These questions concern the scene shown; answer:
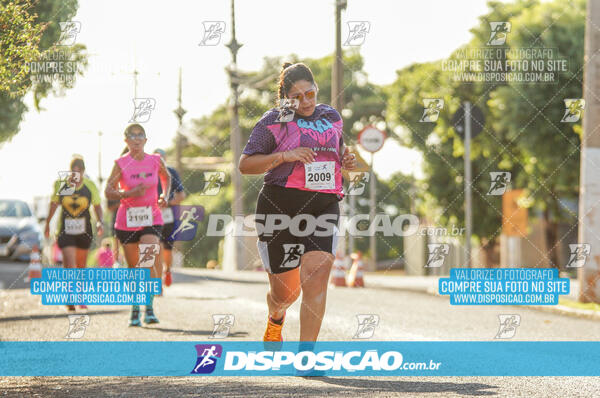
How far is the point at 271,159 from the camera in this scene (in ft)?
19.4

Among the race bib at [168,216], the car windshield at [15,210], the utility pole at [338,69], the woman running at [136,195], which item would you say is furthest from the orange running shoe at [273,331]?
the car windshield at [15,210]

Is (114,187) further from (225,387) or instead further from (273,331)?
(225,387)

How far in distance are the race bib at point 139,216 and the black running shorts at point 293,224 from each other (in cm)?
354

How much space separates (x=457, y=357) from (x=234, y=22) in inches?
1076

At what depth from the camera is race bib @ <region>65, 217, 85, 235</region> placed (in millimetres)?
11266

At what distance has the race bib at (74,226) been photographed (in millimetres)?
11266

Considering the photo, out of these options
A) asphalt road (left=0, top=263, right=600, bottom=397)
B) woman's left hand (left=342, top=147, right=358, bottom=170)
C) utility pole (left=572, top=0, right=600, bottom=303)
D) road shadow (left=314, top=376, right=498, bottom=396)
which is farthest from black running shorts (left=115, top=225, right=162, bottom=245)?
utility pole (left=572, top=0, right=600, bottom=303)

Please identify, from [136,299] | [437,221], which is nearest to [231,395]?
[136,299]

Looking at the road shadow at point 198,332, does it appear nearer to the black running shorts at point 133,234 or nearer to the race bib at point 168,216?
the black running shorts at point 133,234

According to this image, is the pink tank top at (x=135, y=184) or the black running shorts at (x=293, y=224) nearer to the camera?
the black running shorts at (x=293, y=224)

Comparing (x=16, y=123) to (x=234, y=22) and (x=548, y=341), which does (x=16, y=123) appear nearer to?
(x=548, y=341)

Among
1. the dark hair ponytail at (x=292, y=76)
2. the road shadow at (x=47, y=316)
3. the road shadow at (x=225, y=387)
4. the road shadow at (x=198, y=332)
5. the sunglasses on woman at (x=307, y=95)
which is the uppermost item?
the dark hair ponytail at (x=292, y=76)

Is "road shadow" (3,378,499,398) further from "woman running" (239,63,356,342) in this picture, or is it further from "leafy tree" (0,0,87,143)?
"leafy tree" (0,0,87,143)

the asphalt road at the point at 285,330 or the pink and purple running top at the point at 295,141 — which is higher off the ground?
the pink and purple running top at the point at 295,141
